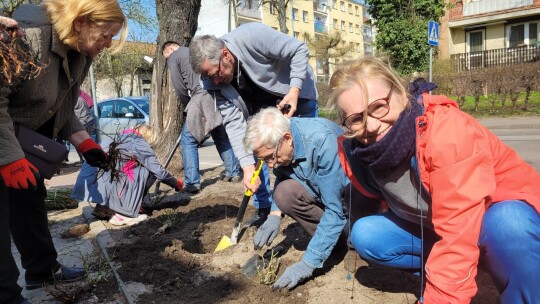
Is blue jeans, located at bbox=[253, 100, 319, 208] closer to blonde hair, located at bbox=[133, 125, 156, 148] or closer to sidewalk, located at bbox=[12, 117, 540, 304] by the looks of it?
sidewalk, located at bbox=[12, 117, 540, 304]

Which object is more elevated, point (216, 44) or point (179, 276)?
point (216, 44)

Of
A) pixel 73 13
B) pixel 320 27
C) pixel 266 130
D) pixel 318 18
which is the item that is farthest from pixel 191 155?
pixel 318 18

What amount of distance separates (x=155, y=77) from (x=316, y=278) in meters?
4.68

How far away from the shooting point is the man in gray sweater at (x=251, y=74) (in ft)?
10.4

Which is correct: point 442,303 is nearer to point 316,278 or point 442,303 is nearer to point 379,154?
point 379,154

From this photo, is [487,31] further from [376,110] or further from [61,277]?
[61,277]

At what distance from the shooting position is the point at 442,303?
156 cm

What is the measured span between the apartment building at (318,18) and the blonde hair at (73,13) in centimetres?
3704

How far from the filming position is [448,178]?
1.56m

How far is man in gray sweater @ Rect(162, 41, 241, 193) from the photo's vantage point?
16.1 ft

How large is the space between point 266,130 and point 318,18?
185 feet

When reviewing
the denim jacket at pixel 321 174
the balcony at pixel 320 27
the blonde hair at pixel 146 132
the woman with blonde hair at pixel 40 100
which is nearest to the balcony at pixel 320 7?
the balcony at pixel 320 27

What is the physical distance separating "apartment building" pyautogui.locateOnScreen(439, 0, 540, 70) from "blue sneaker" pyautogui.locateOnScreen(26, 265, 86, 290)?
21.4 metres

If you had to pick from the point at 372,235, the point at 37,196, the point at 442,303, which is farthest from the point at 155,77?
the point at 442,303
